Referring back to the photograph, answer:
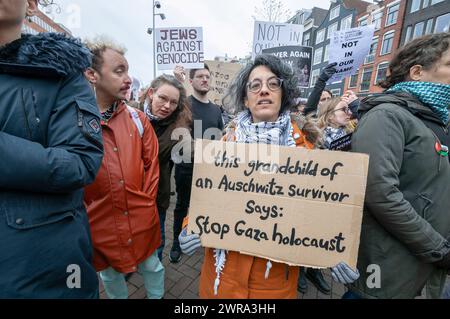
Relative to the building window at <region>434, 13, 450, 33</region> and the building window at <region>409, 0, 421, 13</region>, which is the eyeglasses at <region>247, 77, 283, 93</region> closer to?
the building window at <region>434, 13, 450, 33</region>

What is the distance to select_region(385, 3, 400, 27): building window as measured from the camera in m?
21.9

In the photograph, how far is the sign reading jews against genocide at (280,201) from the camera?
115 cm

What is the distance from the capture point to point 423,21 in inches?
760

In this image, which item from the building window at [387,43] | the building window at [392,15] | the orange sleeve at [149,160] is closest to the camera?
the orange sleeve at [149,160]

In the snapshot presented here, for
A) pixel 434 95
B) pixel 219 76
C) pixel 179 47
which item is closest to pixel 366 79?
pixel 219 76

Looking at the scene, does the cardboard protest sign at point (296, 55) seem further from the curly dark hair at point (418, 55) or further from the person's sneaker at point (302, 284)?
the person's sneaker at point (302, 284)

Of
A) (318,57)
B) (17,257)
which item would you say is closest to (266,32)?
(17,257)

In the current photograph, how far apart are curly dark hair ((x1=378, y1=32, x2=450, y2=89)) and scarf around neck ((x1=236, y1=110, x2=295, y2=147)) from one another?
830 mm

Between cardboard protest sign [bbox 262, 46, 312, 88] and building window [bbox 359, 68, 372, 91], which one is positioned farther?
building window [bbox 359, 68, 372, 91]

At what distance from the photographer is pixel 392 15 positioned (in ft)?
73.7

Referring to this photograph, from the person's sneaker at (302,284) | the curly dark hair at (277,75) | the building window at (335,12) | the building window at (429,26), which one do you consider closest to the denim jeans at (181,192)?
the curly dark hair at (277,75)

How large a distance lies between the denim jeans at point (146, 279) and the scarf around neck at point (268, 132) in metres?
1.29

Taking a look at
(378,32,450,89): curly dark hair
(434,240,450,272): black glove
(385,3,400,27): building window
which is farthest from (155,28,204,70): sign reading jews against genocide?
(385,3,400,27): building window

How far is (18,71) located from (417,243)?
6.84ft
